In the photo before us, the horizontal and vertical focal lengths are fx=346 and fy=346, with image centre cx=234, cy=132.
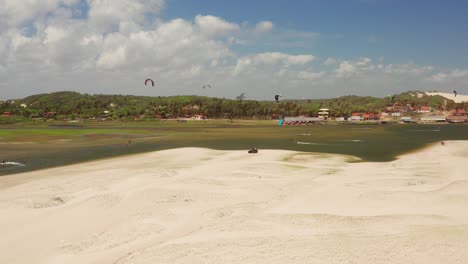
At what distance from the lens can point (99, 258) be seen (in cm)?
1476

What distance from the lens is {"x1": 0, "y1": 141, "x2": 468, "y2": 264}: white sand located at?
49.1ft

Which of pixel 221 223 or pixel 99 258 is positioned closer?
pixel 99 258

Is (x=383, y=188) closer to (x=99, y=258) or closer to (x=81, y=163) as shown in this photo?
(x=99, y=258)

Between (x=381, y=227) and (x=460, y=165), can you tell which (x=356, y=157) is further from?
(x=381, y=227)

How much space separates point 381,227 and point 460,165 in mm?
25615

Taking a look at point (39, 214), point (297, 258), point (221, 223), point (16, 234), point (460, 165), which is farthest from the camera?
point (460, 165)

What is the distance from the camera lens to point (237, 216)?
66.4ft

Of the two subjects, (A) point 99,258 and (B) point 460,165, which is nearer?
(A) point 99,258

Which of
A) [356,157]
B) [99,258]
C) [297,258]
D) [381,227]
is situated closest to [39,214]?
[99,258]

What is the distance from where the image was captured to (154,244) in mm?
16234

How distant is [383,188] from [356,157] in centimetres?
2052

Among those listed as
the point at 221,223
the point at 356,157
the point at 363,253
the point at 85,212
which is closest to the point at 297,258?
the point at 363,253

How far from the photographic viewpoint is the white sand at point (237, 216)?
14977 mm

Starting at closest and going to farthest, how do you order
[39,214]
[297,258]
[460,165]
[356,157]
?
1. [297,258]
2. [39,214]
3. [460,165]
4. [356,157]
